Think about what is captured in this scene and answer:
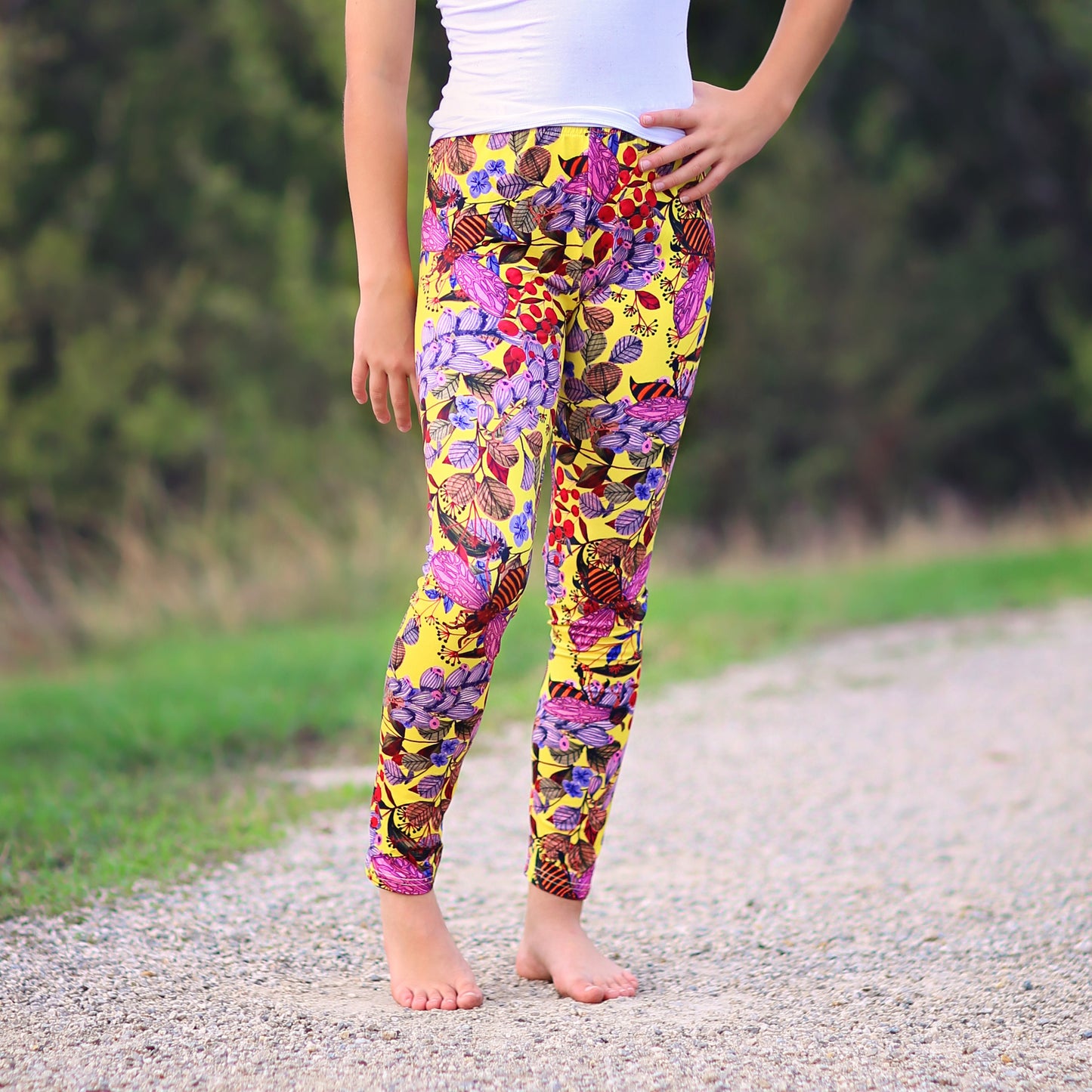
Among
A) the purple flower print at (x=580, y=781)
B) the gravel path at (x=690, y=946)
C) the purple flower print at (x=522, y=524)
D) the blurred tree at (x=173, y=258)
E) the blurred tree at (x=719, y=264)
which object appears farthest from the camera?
the blurred tree at (x=719, y=264)

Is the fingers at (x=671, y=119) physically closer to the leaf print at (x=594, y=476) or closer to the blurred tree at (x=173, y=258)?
the leaf print at (x=594, y=476)

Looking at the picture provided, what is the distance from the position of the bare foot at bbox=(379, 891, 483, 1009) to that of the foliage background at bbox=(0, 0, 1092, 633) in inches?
Answer: 247

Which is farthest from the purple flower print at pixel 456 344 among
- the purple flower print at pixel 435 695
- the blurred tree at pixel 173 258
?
the blurred tree at pixel 173 258

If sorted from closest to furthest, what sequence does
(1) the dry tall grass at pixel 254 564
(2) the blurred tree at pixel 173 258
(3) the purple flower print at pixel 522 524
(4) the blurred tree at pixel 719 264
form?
(3) the purple flower print at pixel 522 524, (1) the dry tall grass at pixel 254 564, (2) the blurred tree at pixel 173 258, (4) the blurred tree at pixel 719 264

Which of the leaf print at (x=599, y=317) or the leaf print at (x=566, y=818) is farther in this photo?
Result: the leaf print at (x=566, y=818)

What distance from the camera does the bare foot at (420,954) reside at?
5.91 ft

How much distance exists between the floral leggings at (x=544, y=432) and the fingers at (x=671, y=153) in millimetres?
19

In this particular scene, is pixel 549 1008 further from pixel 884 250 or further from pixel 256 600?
pixel 884 250

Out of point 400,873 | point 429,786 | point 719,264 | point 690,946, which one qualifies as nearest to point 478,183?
point 429,786

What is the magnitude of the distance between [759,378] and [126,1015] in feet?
41.0

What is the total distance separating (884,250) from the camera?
44.1 feet

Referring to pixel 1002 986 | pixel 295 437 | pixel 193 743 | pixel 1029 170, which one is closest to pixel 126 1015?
pixel 1002 986

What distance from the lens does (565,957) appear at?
191cm

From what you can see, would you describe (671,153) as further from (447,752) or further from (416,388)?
(447,752)
